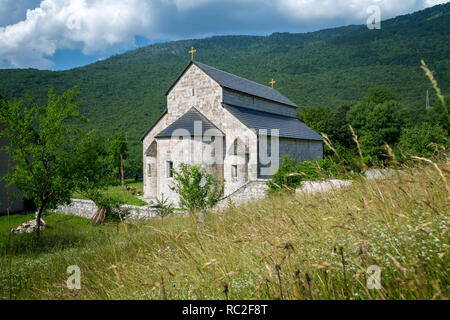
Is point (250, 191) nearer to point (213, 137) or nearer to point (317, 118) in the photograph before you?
point (213, 137)

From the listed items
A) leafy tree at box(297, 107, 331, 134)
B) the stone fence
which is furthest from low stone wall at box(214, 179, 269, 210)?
leafy tree at box(297, 107, 331, 134)

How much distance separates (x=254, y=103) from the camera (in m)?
21.1

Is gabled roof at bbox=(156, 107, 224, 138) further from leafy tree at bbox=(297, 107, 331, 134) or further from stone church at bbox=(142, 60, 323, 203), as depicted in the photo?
leafy tree at bbox=(297, 107, 331, 134)

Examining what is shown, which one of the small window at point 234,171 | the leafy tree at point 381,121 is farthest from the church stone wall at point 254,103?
the leafy tree at point 381,121

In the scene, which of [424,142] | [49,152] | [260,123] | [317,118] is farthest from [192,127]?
[317,118]

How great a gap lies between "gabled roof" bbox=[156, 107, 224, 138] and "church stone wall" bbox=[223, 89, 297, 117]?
80.8 inches

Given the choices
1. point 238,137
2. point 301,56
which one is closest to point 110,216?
point 238,137

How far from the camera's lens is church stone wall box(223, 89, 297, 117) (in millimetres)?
18047

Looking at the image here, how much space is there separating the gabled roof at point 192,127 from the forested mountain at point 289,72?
2555 cm

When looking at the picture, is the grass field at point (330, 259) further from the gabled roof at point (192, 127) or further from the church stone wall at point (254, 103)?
the church stone wall at point (254, 103)
